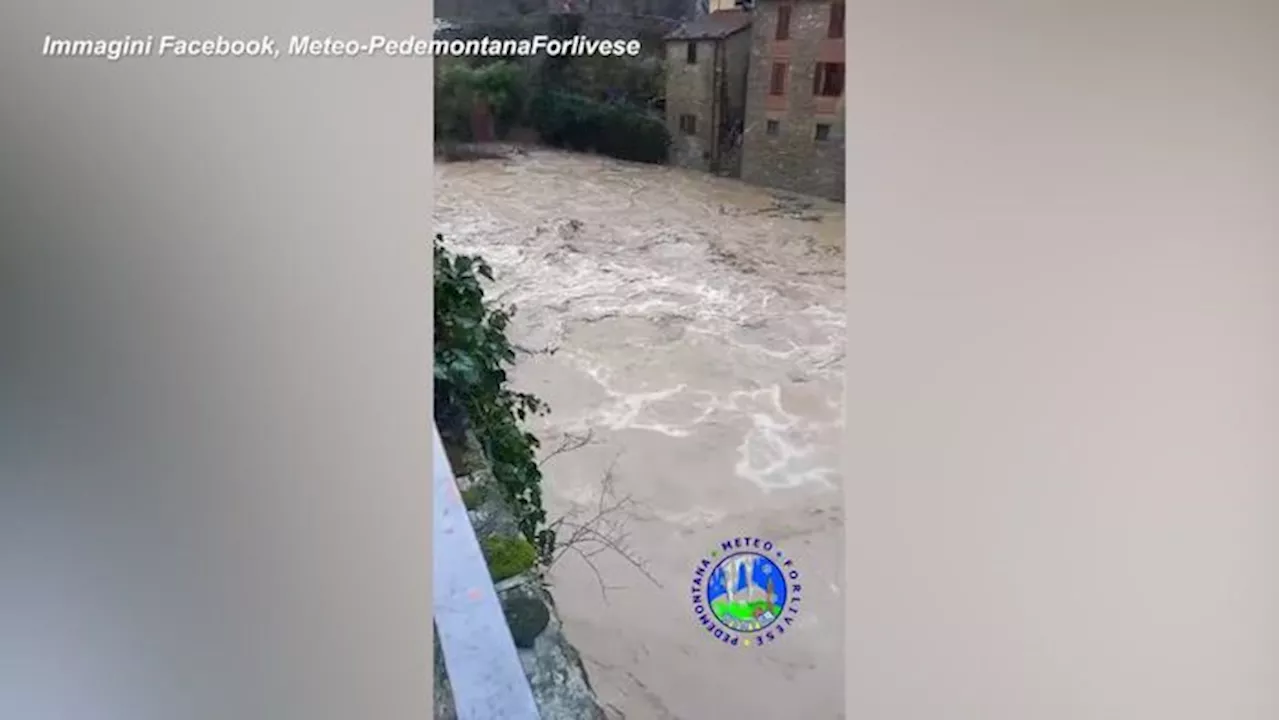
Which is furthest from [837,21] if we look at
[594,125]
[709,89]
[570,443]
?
[570,443]

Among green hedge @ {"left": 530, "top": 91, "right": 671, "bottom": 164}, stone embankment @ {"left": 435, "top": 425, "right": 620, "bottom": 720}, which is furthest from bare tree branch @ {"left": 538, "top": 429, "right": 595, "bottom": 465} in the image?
green hedge @ {"left": 530, "top": 91, "right": 671, "bottom": 164}

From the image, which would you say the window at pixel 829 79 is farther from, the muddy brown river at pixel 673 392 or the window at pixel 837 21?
the muddy brown river at pixel 673 392

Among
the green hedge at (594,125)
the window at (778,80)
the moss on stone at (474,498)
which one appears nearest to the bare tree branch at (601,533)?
the moss on stone at (474,498)

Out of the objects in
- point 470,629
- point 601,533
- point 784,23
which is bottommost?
point 470,629

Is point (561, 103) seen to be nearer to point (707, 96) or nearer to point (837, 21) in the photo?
point (707, 96)

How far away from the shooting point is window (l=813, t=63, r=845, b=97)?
128 centimetres

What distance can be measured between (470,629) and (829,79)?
2.99ft

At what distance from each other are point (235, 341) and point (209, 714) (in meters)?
0.50

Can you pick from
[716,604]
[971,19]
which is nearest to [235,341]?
[716,604]

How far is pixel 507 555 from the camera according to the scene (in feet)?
4.06

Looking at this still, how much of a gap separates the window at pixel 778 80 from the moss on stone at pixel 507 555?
2.38 feet

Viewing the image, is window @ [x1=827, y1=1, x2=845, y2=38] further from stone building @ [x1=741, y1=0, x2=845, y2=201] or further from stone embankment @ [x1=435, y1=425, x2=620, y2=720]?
stone embankment @ [x1=435, y1=425, x2=620, y2=720]

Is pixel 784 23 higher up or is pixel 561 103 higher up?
pixel 784 23

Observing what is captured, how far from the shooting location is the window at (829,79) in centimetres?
128
